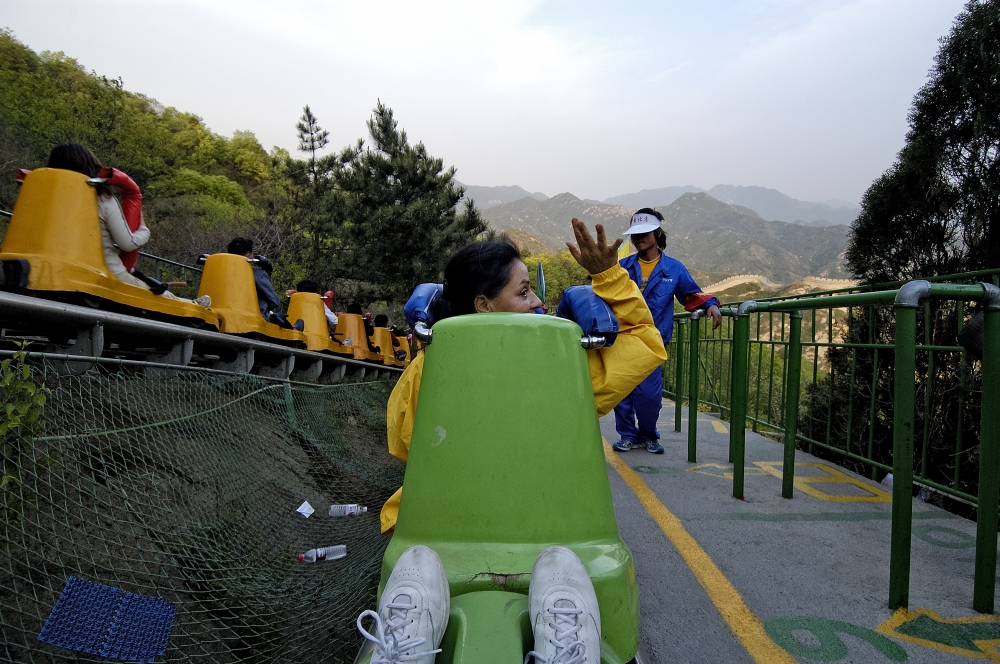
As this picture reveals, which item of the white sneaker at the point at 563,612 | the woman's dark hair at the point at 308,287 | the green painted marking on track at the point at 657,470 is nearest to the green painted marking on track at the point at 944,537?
the green painted marking on track at the point at 657,470

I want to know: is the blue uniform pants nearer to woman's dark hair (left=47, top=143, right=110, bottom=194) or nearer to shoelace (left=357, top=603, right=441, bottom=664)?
shoelace (left=357, top=603, right=441, bottom=664)

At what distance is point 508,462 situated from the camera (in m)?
1.30

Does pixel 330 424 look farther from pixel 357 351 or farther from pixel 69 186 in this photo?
pixel 357 351

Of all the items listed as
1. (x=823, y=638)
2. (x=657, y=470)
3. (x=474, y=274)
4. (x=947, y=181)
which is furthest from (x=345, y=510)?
(x=947, y=181)

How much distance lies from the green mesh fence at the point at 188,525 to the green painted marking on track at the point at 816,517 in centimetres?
171

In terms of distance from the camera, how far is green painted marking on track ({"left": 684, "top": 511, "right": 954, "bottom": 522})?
9.18 ft

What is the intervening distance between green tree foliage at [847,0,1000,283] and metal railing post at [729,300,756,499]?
5.11 meters

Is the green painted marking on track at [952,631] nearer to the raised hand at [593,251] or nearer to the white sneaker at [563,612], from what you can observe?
the white sneaker at [563,612]

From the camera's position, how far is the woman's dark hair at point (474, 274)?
6.69 feet

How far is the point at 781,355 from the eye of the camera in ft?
17.0

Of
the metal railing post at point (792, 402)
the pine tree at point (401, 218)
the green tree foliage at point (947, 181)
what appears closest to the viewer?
the metal railing post at point (792, 402)

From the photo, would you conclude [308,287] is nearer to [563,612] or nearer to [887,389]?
[887,389]

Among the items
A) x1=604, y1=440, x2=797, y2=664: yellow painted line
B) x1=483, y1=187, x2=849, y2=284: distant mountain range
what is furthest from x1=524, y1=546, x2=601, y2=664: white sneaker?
x1=483, y1=187, x2=849, y2=284: distant mountain range

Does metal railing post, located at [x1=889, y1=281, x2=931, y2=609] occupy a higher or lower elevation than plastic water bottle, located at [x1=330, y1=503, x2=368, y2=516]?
higher
